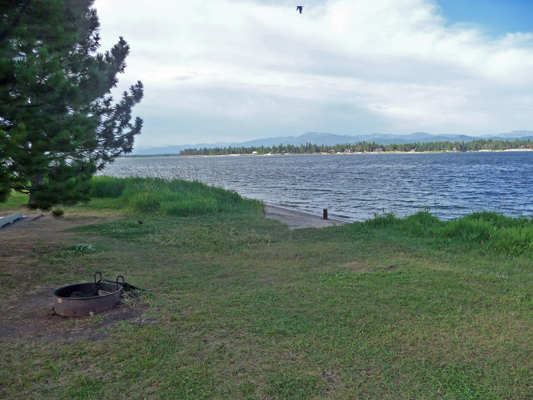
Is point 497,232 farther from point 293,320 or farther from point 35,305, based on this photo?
point 35,305

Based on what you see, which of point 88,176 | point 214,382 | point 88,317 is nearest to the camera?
point 214,382

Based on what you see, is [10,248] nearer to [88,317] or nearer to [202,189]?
[88,317]

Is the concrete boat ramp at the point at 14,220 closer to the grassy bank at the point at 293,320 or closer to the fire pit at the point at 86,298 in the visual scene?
the grassy bank at the point at 293,320

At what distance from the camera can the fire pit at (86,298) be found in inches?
203

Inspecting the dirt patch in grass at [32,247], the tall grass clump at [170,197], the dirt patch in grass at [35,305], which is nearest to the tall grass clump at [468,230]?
the tall grass clump at [170,197]

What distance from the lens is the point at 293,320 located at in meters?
4.97

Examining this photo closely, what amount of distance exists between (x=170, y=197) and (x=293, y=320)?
11573mm

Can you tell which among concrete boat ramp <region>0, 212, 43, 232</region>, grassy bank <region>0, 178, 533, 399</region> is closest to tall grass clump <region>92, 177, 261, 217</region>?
concrete boat ramp <region>0, 212, 43, 232</region>

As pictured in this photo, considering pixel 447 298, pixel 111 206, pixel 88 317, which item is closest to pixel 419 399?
pixel 447 298

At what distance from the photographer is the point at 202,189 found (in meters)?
18.2

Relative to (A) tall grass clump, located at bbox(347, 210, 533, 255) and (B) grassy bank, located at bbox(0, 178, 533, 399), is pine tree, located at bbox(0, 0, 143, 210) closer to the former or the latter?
(B) grassy bank, located at bbox(0, 178, 533, 399)

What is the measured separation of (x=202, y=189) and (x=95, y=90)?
9482mm

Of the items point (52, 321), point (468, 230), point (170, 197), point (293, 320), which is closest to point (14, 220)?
point (170, 197)

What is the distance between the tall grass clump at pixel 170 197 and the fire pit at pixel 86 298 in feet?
23.7
